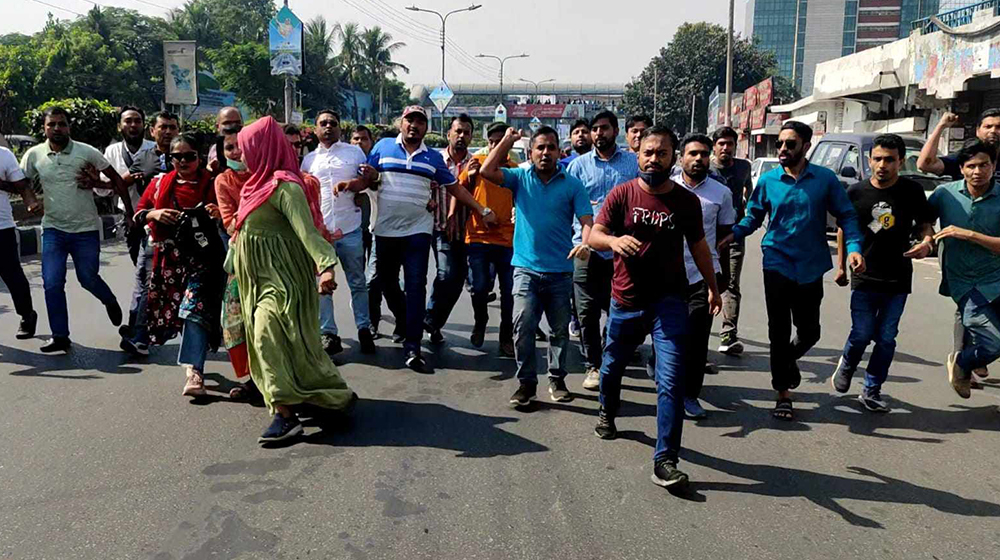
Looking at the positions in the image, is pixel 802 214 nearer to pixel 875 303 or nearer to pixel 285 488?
pixel 875 303

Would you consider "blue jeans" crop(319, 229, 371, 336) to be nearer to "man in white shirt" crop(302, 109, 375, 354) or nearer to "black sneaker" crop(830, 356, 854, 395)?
"man in white shirt" crop(302, 109, 375, 354)

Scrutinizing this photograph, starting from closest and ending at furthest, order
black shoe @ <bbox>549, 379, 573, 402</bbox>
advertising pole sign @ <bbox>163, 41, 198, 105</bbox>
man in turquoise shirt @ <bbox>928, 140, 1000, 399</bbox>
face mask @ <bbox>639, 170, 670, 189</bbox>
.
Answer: face mask @ <bbox>639, 170, 670, 189</bbox>
man in turquoise shirt @ <bbox>928, 140, 1000, 399</bbox>
black shoe @ <bbox>549, 379, 573, 402</bbox>
advertising pole sign @ <bbox>163, 41, 198, 105</bbox>

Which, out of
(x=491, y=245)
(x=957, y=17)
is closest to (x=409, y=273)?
(x=491, y=245)

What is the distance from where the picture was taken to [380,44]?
7012 centimetres

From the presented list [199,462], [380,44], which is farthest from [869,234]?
[380,44]

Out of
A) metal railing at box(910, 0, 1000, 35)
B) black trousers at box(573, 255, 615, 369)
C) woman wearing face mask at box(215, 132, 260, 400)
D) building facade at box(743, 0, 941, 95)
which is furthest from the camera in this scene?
building facade at box(743, 0, 941, 95)

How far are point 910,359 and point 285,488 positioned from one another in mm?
5113

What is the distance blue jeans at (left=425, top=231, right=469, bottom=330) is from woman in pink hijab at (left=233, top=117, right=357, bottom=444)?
2.19 meters

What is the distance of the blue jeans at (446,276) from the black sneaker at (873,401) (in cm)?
319

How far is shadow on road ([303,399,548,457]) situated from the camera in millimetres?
4496

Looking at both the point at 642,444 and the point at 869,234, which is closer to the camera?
the point at 642,444

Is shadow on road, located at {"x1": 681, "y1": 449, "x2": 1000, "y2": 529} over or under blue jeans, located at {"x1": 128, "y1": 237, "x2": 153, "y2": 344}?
under

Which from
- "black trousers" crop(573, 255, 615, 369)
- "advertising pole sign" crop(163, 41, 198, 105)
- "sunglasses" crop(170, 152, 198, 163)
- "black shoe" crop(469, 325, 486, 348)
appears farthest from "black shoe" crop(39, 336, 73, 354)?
"advertising pole sign" crop(163, 41, 198, 105)

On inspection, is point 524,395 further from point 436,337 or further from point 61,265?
point 61,265
